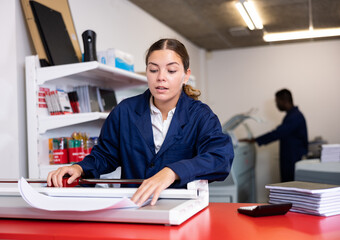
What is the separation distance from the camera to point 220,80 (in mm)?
7137

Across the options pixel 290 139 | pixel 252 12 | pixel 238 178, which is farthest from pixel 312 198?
pixel 290 139

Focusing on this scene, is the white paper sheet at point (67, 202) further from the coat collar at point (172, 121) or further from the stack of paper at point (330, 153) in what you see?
the stack of paper at point (330, 153)

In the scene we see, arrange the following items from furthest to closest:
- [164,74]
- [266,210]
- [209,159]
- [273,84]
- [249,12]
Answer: [273,84] → [249,12] → [164,74] → [209,159] → [266,210]

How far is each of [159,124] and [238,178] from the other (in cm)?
285

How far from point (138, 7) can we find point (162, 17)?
558 millimetres

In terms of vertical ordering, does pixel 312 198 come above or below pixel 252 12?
below

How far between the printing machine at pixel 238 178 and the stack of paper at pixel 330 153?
3.07ft

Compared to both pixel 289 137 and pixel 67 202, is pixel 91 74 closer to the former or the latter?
pixel 67 202

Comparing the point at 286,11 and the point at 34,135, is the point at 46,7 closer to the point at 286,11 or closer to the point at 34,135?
the point at 34,135

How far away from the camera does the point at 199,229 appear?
3.11 feet

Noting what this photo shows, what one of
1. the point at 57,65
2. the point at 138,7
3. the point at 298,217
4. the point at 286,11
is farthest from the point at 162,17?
the point at 298,217

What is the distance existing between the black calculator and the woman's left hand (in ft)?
0.77

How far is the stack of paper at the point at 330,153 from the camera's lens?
2.98 meters

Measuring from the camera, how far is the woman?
1447 mm
